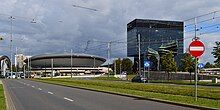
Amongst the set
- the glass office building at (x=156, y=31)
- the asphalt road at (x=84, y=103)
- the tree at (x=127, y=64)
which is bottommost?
the asphalt road at (x=84, y=103)

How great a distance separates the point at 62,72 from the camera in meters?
190

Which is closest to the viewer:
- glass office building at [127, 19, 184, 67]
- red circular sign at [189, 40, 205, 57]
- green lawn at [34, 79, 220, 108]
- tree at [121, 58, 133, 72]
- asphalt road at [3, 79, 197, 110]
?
asphalt road at [3, 79, 197, 110]

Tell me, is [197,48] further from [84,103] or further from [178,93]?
[178,93]

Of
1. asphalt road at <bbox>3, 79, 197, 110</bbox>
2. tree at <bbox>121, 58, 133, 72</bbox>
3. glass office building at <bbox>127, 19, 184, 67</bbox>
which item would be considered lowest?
asphalt road at <bbox>3, 79, 197, 110</bbox>

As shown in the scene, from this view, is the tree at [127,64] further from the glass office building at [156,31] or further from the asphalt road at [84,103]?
the asphalt road at [84,103]

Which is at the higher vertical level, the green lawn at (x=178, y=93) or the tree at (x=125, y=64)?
the tree at (x=125, y=64)

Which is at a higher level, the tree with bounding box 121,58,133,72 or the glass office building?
the glass office building

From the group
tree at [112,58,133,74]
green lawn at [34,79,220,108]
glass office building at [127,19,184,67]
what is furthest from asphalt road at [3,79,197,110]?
tree at [112,58,133,74]

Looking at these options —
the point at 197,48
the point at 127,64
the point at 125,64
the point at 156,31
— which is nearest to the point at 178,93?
the point at 197,48

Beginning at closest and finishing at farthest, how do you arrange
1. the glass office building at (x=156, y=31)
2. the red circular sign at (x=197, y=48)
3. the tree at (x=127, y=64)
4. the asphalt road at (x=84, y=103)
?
the asphalt road at (x=84, y=103) < the red circular sign at (x=197, y=48) < the glass office building at (x=156, y=31) < the tree at (x=127, y=64)

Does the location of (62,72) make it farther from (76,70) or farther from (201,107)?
(201,107)

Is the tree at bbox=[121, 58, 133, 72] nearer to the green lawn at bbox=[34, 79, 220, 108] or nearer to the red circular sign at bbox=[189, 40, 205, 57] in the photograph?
the green lawn at bbox=[34, 79, 220, 108]

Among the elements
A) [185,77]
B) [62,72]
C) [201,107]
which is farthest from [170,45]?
[62,72]

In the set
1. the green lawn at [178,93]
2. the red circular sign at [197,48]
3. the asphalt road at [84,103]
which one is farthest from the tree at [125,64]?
the red circular sign at [197,48]
